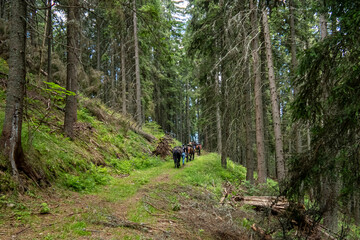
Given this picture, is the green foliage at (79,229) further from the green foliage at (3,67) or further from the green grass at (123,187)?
the green foliage at (3,67)

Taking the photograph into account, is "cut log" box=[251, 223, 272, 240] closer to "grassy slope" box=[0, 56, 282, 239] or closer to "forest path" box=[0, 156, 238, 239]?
"grassy slope" box=[0, 56, 282, 239]

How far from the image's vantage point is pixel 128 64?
23047mm

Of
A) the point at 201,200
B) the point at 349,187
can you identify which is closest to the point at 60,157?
the point at 201,200

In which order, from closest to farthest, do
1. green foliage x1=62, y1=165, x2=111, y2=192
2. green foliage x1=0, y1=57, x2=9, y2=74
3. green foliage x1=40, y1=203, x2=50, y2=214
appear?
green foliage x1=40, y1=203, x2=50, y2=214
green foliage x1=62, y1=165, x2=111, y2=192
green foliage x1=0, y1=57, x2=9, y2=74

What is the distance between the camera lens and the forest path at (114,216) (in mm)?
3783

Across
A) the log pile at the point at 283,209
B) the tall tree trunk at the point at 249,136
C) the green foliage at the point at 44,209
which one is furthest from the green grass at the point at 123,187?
the tall tree trunk at the point at 249,136

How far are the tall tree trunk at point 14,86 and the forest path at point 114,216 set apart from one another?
3.75ft

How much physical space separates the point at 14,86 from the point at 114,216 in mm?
3776

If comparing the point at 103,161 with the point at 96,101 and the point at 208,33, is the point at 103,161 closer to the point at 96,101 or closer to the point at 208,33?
the point at 96,101

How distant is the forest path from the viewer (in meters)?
3.78

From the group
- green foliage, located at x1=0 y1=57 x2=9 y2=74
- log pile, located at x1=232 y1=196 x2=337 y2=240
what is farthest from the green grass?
green foliage, located at x1=0 y1=57 x2=9 y2=74

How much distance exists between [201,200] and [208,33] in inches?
327

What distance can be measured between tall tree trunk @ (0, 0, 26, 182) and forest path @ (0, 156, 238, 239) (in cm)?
114

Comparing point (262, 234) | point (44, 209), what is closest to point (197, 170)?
point (262, 234)
